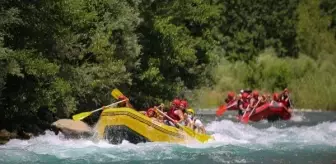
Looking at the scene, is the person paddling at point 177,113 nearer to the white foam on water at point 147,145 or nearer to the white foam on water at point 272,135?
the white foam on water at point 147,145

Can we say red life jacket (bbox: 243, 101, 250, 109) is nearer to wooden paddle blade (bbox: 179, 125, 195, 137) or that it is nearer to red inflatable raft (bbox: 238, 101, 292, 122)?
red inflatable raft (bbox: 238, 101, 292, 122)

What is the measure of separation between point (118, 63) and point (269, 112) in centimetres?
1054

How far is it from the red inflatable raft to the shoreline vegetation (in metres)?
2.69

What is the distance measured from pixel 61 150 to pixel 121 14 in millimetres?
8760

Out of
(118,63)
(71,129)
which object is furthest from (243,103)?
(71,129)

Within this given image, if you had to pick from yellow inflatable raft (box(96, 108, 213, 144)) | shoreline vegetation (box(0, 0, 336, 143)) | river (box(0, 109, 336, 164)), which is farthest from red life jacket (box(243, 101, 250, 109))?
yellow inflatable raft (box(96, 108, 213, 144))

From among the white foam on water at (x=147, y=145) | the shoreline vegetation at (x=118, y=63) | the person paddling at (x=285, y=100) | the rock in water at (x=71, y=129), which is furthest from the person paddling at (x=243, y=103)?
the rock in water at (x=71, y=129)

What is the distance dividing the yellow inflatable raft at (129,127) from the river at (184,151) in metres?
0.25

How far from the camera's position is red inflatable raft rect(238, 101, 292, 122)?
3148cm

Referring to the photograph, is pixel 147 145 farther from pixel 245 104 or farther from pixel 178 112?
pixel 245 104

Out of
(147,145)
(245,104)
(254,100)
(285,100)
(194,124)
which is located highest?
(285,100)

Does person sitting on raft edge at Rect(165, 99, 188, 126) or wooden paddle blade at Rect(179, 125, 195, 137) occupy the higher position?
person sitting on raft edge at Rect(165, 99, 188, 126)

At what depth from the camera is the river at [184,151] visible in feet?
53.0

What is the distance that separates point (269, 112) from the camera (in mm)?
31578
